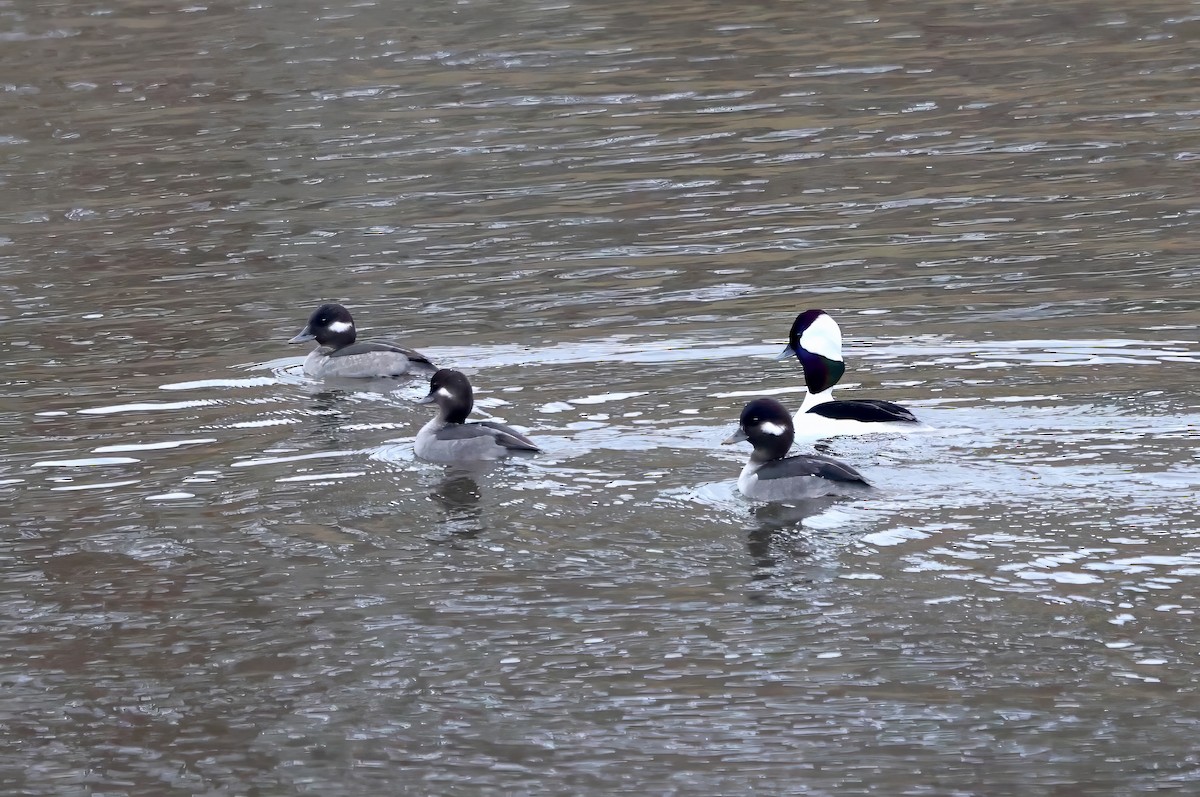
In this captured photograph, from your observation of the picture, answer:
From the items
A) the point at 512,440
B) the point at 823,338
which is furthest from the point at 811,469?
the point at 823,338

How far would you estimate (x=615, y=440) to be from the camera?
36.7 ft

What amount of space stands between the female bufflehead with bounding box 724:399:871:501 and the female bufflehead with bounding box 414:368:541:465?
52.5 inches

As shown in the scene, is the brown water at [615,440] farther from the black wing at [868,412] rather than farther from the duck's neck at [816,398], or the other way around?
the duck's neck at [816,398]

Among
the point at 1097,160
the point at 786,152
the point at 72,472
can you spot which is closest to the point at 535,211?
the point at 786,152

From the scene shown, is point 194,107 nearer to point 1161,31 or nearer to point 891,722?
point 1161,31

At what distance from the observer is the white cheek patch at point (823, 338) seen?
12023 mm

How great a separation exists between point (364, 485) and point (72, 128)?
1502 centimetres

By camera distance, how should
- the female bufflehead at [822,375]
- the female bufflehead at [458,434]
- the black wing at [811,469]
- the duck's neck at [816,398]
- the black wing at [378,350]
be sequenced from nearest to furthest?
the black wing at [811,469] < the female bufflehead at [458,434] < the female bufflehead at [822,375] < the duck's neck at [816,398] < the black wing at [378,350]

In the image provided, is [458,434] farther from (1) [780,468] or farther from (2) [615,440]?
(1) [780,468]

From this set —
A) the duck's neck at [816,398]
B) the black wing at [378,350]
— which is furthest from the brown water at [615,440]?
the duck's neck at [816,398]

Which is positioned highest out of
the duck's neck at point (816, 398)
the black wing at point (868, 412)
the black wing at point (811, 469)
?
the black wing at point (868, 412)

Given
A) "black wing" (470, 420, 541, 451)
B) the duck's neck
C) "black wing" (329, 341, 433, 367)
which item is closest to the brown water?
"black wing" (470, 420, 541, 451)

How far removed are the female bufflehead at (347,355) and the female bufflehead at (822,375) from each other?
8.92ft

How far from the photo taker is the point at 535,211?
1847 cm
